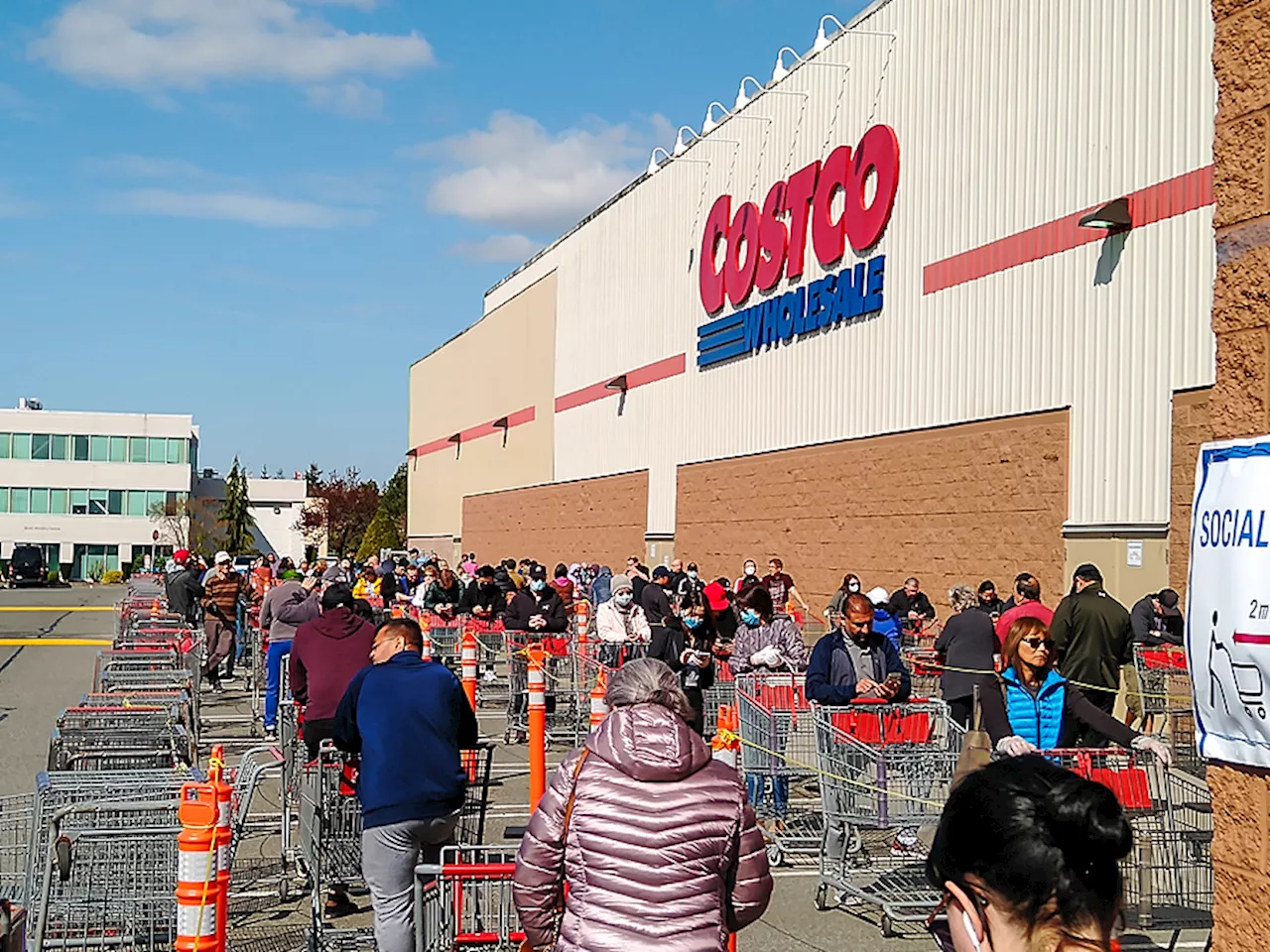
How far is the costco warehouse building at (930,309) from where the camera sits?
18.8m

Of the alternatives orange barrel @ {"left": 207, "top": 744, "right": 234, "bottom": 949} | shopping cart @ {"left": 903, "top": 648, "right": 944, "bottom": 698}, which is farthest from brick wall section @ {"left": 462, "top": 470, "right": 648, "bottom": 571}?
orange barrel @ {"left": 207, "top": 744, "right": 234, "bottom": 949}

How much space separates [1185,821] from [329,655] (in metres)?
5.37

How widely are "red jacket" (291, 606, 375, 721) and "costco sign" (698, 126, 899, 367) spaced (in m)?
18.8

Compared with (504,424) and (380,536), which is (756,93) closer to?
(504,424)

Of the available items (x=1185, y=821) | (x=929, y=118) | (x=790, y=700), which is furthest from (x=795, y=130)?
(x=1185, y=821)

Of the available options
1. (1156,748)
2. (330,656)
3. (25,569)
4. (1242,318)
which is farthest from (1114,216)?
(25,569)

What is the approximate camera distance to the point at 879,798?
8969mm

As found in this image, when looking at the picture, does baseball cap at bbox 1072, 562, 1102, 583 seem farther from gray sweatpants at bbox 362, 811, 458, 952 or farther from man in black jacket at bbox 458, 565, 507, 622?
man in black jacket at bbox 458, 565, 507, 622

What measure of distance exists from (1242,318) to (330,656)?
22.3 ft

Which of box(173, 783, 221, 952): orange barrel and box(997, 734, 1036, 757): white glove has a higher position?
box(997, 734, 1036, 757): white glove

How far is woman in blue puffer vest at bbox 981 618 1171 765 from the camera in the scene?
7.63 m

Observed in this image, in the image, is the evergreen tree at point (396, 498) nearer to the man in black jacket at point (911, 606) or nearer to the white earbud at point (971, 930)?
the man in black jacket at point (911, 606)

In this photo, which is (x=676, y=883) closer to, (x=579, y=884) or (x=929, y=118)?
(x=579, y=884)

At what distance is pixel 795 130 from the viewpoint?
31094mm
